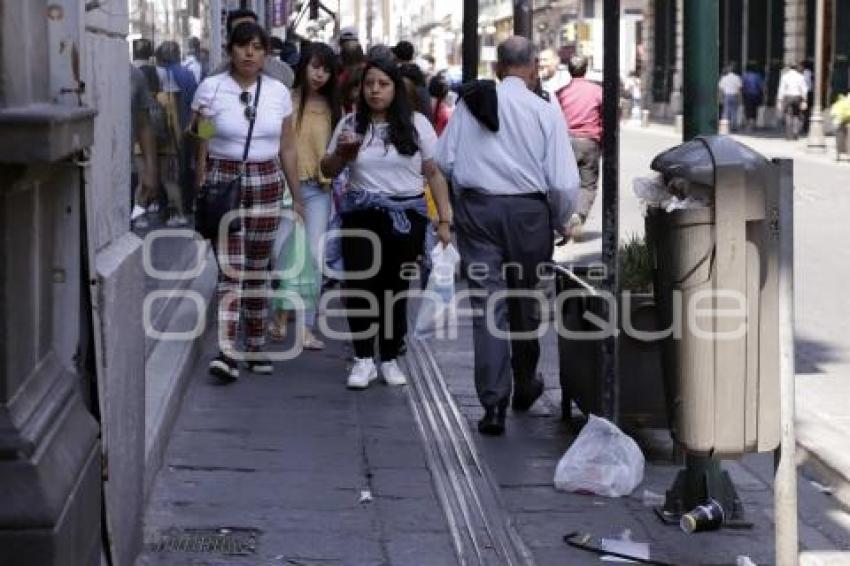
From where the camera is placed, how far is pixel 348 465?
7.13 meters

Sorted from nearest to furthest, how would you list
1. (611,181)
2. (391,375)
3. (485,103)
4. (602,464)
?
(602,464) → (611,181) → (485,103) → (391,375)

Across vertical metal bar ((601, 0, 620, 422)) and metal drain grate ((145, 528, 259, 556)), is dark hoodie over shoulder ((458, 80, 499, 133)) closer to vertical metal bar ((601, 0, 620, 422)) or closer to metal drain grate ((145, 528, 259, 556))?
vertical metal bar ((601, 0, 620, 422))

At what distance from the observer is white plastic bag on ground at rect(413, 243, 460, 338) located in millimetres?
8836

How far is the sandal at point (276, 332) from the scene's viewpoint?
1038 centimetres

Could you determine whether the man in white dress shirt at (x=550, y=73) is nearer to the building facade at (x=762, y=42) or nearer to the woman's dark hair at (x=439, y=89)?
the woman's dark hair at (x=439, y=89)

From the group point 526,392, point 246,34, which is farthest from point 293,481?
point 246,34

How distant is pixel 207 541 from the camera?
19.2ft

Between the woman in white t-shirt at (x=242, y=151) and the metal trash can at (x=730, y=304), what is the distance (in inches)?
148

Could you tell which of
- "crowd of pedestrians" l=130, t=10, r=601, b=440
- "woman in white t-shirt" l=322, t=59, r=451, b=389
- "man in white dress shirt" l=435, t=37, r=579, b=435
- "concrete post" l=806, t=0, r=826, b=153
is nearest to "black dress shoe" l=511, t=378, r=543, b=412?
"crowd of pedestrians" l=130, t=10, r=601, b=440

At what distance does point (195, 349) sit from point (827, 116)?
30788mm

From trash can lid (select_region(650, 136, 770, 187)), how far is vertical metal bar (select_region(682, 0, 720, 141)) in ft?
1.77

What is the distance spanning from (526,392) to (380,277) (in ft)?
3.54

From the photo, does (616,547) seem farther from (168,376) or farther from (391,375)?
(391,375)

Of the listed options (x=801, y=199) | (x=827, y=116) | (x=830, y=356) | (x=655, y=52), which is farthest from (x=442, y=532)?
(x=655, y=52)
